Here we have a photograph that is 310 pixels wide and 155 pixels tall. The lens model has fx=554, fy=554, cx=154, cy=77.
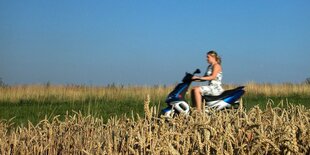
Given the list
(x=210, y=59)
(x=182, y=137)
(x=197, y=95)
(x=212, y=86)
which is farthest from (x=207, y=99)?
(x=182, y=137)

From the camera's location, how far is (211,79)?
34.3 feet

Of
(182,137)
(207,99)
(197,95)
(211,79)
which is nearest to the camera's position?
(182,137)

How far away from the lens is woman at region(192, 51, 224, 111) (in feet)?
34.0

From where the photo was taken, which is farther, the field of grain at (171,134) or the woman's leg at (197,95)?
the woman's leg at (197,95)

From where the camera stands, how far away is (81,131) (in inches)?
210

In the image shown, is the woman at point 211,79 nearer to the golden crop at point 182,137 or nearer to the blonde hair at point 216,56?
the blonde hair at point 216,56

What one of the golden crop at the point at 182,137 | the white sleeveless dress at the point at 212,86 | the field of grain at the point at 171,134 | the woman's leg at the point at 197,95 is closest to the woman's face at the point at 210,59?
the white sleeveless dress at the point at 212,86

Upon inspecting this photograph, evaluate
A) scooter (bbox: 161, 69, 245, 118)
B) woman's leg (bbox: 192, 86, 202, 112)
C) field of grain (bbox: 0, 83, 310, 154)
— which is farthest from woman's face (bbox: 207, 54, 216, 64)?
field of grain (bbox: 0, 83, 310, 154)

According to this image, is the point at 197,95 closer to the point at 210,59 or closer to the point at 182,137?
the point at 210,59

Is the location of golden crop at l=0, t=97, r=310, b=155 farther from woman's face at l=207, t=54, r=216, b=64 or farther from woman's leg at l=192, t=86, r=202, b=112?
woman's face at l=207, t=54, r=216, b=64

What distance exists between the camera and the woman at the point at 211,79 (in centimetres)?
1037

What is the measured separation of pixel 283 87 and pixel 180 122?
90.4 ft

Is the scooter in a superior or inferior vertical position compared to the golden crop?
superior

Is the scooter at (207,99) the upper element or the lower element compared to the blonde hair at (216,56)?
lower
